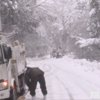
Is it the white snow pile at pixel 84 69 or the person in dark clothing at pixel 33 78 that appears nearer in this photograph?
the person in dark clothing at pixel 33 78

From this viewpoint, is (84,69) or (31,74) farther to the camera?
(84,69)

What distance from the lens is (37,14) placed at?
79.2 feet

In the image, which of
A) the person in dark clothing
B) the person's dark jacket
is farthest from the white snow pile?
the person's dark jacket

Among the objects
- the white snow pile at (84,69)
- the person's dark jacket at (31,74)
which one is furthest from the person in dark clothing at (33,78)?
the white snow pile at (84,69)

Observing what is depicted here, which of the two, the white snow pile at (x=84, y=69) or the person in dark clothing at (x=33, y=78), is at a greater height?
the person in dark clothing at (x=33, y=78)

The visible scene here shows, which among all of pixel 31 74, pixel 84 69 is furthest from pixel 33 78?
pixel 84 69

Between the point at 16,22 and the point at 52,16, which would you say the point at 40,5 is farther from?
the point at 16,22

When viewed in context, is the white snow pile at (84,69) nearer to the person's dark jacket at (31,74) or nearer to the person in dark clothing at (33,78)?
the person in dark clothing at (33,78)

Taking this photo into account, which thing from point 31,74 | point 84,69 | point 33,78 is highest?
point 31,74

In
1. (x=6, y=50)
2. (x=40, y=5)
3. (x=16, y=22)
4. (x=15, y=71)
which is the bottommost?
(x=15, y=71)

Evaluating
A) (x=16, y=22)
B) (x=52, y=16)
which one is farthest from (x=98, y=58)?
(x=16, y=22)

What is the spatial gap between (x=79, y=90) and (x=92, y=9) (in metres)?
15.2

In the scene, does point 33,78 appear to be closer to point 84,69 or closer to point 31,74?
point 31,74

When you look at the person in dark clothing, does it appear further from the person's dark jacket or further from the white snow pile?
the white snow pile
